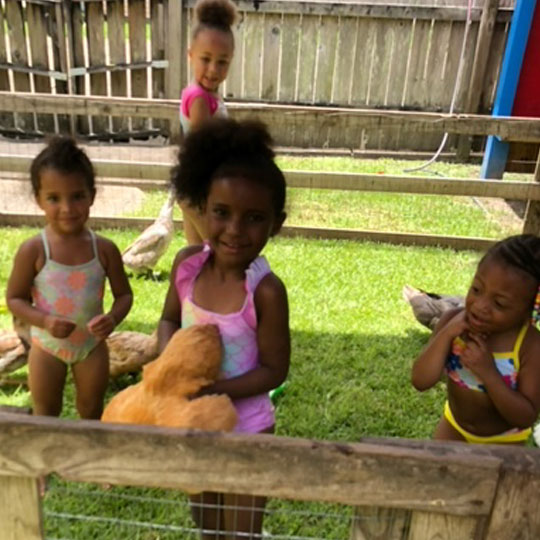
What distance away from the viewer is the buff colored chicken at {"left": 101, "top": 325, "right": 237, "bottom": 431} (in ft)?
4.57

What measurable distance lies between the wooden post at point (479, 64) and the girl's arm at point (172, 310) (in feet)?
23.7

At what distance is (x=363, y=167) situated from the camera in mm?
7746

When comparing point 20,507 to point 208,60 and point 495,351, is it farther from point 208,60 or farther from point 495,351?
point 208,60

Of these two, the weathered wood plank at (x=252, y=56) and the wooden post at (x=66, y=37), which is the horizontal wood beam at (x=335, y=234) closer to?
the wooden post at (x=66, y=37)

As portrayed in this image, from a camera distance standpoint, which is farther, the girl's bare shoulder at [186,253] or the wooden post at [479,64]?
the wooden post at [479,64]

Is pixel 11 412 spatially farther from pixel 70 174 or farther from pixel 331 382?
pixel 331 382

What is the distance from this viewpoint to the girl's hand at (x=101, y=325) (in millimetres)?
2248

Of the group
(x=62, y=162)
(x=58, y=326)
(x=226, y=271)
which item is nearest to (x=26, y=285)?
(x=58, y=326)

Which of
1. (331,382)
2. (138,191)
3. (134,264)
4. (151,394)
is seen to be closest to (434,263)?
(331,382)

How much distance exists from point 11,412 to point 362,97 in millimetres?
7972

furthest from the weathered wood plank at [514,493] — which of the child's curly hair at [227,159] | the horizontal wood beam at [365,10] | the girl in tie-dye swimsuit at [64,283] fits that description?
the horizontal wood beam at [365,10]

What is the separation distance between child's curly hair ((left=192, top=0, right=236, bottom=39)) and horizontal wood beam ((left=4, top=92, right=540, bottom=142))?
1.04 meters

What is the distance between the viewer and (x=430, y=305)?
391 cm

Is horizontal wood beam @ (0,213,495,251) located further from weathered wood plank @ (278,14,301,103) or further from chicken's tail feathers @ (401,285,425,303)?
weathered wood plank @ (278,14,301,103)
